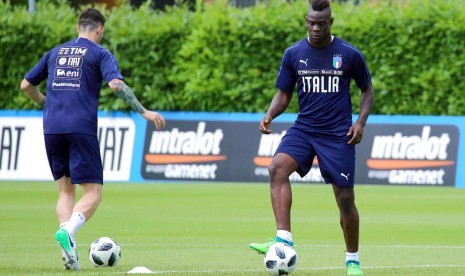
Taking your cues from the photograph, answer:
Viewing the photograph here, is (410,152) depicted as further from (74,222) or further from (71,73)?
(74,222)

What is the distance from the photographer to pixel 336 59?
10.3 m

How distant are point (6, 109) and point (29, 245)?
14985mm

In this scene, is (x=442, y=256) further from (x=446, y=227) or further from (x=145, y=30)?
(x=145, y=30)

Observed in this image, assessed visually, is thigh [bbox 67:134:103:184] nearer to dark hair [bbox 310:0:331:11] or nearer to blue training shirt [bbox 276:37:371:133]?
blue training shirt [bbox 276:37:371:133]

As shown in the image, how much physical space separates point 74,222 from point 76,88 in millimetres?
1210

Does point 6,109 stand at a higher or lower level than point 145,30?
lower

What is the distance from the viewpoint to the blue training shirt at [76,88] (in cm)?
1087

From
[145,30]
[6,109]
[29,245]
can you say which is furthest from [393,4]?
[29,245]

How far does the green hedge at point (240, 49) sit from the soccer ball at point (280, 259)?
1617cm

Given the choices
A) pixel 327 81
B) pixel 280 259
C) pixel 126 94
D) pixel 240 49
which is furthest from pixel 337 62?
pixel 240 49

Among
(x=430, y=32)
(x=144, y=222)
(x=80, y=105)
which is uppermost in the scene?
(x=430, y=32)

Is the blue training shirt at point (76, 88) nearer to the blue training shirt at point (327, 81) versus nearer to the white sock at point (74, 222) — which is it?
the white sock at point (74, 222)

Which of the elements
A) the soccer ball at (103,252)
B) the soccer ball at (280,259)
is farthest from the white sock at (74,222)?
the soccer ball at (280,259)

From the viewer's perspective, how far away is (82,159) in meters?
10.9
